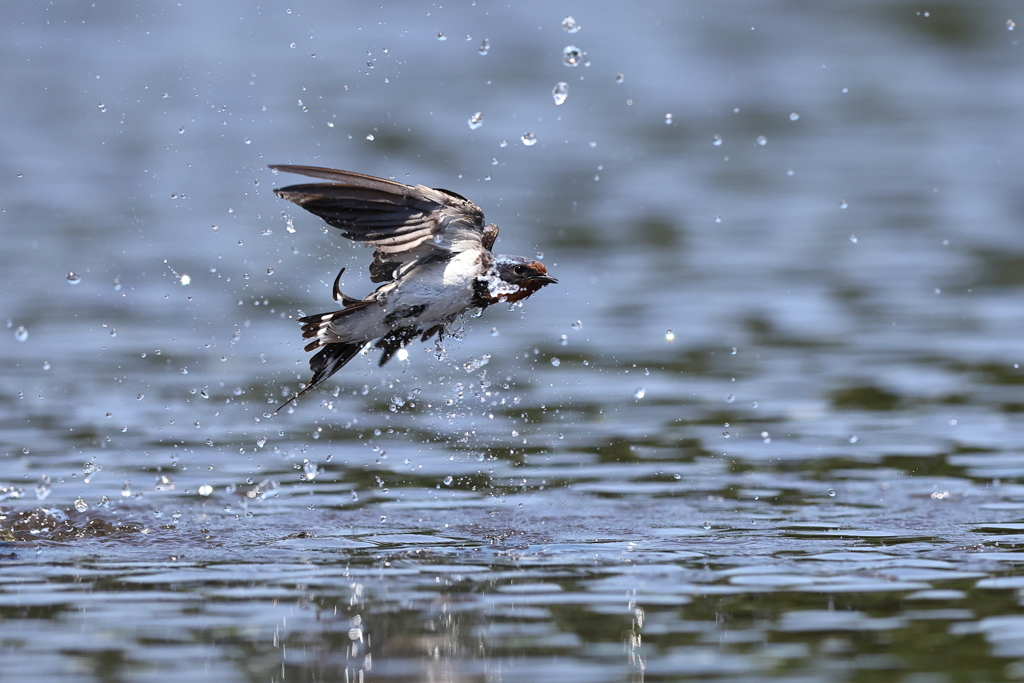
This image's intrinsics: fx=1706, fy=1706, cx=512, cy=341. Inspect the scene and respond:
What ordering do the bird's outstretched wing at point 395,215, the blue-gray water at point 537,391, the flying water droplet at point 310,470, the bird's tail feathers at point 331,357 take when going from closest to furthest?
the blue-gray water at point 537,391
the bird's outstretched wing at point 395,215
the bird's tail feathers at point 331,357
the flying water droplet at point 310,470

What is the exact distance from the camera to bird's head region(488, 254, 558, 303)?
7551 mm

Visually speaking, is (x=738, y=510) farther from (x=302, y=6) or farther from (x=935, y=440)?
(x=302, y=6)

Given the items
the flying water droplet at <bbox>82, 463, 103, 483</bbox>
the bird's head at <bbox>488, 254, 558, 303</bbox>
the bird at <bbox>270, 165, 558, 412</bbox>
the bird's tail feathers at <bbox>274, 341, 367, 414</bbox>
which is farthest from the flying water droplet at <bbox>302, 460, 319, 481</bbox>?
the bird's head at <bbox>488, 254, 558, 303</bbox>

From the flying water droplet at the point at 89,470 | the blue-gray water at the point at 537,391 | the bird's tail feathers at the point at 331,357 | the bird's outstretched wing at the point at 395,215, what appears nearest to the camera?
the blue-gray water at the point at 537,391

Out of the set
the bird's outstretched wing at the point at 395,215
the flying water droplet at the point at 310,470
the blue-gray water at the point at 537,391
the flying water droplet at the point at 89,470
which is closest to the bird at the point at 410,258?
the bird's outstretched wing at the point at 395,215

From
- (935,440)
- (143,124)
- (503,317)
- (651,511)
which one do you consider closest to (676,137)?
(143,124)

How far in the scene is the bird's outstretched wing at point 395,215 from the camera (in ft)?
24.8

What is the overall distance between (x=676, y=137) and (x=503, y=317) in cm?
986

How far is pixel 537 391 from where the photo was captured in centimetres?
1130

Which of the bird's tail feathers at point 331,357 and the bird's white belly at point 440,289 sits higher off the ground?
the bird's white belly at point 440,289

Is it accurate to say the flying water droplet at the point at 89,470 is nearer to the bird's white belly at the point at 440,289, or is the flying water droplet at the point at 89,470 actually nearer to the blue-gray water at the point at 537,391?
the blue-gray water at the point at 537,391

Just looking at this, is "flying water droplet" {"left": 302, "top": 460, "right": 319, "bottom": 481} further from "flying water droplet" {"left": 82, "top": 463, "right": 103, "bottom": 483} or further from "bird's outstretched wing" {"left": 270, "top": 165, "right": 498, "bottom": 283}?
"bird's outstretched wing" {"left": 270, "top": 165, "right": 498, "bottom": 283}

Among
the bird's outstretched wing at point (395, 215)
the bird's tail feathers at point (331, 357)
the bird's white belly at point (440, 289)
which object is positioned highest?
the bird's outstretched wing at point (395, 215)

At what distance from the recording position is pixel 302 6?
31.9 metres
